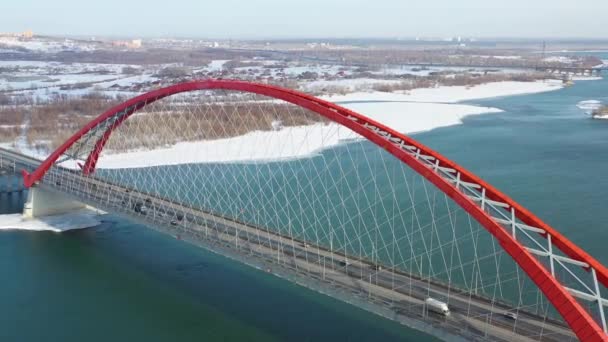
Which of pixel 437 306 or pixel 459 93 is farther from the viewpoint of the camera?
pixel 459 93

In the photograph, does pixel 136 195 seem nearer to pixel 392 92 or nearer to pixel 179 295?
pixel 179 295

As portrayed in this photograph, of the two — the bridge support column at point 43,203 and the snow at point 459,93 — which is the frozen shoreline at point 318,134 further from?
the bridge support column at point 43,203

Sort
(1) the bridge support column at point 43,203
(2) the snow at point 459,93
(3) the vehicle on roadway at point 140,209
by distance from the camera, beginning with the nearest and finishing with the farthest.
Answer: (3) the vehicle on roadway at point 140,209 < (1) the bridge support column at point 43,203 < (2) the snow at point 459,93

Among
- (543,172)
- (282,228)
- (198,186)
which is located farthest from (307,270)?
(543,172)

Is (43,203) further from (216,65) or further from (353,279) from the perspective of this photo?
(216,65)

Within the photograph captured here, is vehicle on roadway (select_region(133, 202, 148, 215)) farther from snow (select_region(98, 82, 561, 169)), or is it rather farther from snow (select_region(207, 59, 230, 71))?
snow (select_region(207, 59, 230, 71))

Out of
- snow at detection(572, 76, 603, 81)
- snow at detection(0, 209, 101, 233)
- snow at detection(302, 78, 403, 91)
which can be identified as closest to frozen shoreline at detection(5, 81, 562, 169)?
snow at detection(302, 78, 403, 91)

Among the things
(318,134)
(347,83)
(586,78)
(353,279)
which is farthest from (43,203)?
(586,78)

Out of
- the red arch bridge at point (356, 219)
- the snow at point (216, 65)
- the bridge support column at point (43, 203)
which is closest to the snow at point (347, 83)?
the snow at point (216, 65)
